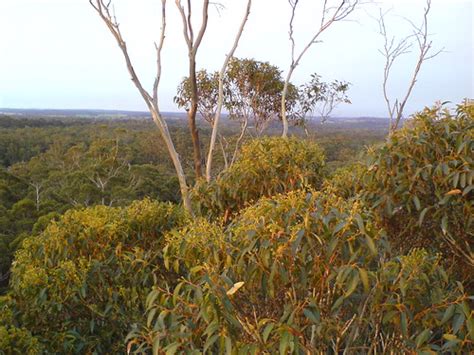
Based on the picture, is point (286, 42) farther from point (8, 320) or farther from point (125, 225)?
point (8, 320)

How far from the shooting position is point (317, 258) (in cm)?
182

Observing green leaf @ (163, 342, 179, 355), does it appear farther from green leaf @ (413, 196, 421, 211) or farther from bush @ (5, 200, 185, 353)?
green leaf @ (413, 196, 421, 211)

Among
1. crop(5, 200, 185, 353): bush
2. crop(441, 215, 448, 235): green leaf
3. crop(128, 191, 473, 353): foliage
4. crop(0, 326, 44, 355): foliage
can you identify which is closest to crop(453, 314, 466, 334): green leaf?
crop(128, 191, 473, 353): foliage

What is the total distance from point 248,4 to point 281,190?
11.5ft

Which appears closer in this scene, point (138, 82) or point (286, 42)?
point (138, 82)

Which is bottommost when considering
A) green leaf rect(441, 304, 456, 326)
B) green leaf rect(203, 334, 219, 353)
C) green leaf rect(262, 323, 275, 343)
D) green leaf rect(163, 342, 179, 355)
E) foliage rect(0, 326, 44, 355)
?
foliage rect(0, 326, 44, 355)

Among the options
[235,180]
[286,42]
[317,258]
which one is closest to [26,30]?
[286,42]

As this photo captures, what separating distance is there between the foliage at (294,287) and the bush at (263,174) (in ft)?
5.10

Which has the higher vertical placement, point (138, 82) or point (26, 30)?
point (26, 30)

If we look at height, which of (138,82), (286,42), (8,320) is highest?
(286,42)

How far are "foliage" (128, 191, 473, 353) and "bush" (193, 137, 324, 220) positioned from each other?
1.55 m

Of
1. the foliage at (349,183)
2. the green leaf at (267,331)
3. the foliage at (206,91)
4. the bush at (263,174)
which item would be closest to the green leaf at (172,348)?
the green leaf at (267,331)

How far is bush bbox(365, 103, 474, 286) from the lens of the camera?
103 inches

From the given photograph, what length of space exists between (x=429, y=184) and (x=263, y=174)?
1.15m
